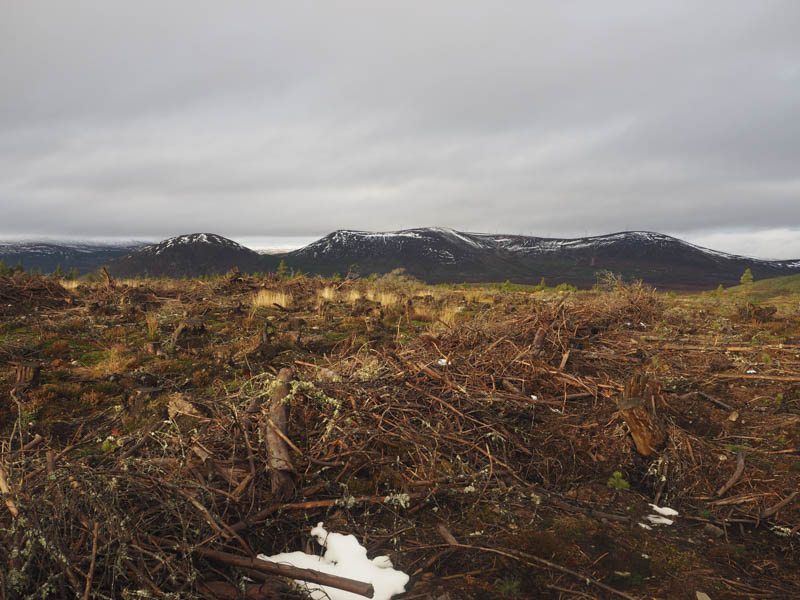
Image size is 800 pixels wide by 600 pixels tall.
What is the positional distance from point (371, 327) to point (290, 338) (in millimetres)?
2424

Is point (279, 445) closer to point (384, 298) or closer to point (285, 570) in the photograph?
point (285, 570)

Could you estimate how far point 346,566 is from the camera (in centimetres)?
232

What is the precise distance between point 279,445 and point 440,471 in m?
1.38

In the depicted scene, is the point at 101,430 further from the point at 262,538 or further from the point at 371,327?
the point at 371,327

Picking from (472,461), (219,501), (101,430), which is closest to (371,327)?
(101,430)

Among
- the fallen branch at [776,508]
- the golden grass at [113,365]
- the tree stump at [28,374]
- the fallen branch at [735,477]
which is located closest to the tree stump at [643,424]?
the fallen branch at [735,477]

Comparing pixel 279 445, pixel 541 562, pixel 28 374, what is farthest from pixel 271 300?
pixel 541 562

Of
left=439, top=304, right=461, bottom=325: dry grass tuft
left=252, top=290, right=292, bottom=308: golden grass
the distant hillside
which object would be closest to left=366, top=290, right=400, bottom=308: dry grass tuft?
left=439, top=304, right=461, bottom=325: dry grass tuft

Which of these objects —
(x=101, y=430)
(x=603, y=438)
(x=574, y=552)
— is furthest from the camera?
(x=101, y=430)

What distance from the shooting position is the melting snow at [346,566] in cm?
209

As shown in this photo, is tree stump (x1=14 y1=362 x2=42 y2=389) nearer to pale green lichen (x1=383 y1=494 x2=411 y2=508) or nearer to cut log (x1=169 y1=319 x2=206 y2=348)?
cut log (x1=169 y1=319 x2=206 y2=348)

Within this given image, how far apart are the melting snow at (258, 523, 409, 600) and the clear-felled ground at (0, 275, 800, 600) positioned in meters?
0.08

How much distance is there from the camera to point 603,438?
12.1 feet

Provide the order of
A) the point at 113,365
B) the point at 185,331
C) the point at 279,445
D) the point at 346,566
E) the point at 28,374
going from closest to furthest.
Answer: the point at 346,566 → the point at 279,445 → the point at 28,374 → the point at 113,365 → the point at 185,331
